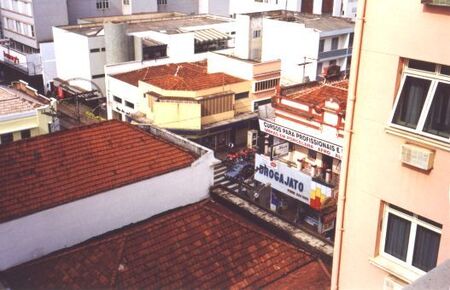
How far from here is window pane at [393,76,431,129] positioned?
7.00 metres

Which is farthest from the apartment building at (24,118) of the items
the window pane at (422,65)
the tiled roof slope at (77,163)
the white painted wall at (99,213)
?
the window pane at (422,65)

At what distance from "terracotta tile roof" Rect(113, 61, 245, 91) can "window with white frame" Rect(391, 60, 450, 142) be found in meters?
35.2

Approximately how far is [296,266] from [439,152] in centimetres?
944

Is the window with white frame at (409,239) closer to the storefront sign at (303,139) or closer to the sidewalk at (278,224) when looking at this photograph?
the sidewalk at (278,224)

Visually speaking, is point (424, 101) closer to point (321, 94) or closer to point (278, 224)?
point (278, 224)

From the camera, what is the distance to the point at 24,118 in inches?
1189

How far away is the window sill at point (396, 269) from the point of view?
7590 millimetres

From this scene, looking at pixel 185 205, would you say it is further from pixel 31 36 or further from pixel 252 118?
pixel 31 36

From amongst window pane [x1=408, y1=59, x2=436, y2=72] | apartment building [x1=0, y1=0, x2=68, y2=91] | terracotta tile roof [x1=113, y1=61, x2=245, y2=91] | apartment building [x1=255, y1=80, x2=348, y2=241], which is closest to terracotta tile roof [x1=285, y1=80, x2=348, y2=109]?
apartment building [x1=255, y1=80, x2=348, y2=241]

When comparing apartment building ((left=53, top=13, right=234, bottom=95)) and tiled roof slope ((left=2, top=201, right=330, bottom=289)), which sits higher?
apartment building ((left=53, top=13, right=234, bottom=95))

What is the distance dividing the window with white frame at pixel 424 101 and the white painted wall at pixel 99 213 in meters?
11.0

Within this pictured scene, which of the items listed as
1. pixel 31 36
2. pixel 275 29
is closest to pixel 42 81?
pixel 31 36

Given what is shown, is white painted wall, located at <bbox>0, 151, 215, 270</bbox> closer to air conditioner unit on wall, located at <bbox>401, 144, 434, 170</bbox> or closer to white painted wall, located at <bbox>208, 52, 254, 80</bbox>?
air conditioner unit on wall, located at <bbox>401, 144, 434, 170</bbox>

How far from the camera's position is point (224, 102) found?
1700 inches
